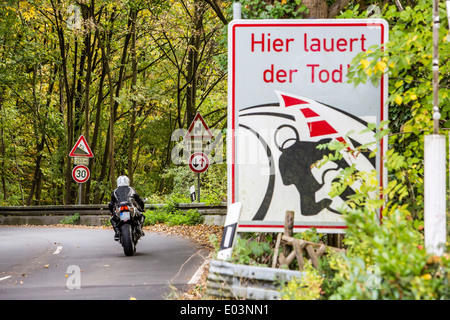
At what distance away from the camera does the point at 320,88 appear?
5980 mm

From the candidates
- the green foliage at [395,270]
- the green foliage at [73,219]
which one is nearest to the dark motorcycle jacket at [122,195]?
the green foliage at [395,270]

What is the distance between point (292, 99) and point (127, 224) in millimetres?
7249

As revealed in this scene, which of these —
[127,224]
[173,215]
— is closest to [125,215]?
[127,224]

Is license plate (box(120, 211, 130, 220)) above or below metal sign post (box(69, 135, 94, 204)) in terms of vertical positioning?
below

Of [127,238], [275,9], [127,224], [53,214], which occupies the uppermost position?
[275,9]

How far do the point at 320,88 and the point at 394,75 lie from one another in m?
0.75

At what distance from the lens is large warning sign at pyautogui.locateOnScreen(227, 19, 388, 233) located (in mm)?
5957

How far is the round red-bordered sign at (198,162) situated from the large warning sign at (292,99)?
1450cm

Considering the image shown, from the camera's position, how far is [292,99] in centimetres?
597

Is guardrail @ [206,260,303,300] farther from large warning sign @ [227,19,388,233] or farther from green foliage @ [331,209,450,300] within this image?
large warning sign @ [227,19,388,233]

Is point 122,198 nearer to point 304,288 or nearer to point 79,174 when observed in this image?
point 304,288

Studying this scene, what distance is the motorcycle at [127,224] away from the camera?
12391mm

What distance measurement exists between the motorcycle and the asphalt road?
0.24 metres

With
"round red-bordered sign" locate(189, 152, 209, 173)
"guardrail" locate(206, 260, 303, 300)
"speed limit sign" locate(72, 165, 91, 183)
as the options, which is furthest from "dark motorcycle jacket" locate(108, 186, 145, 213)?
"speed limit sign" locate(72, 165, 91, 183)
